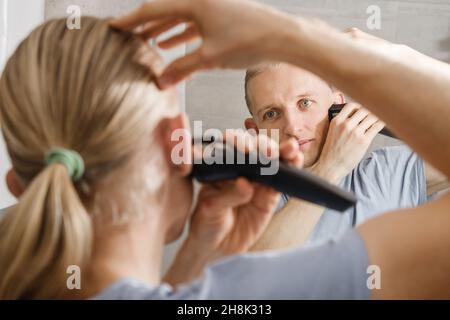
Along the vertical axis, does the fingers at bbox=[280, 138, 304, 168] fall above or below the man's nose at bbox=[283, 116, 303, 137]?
below

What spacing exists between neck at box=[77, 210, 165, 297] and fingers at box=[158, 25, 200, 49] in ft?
0.60

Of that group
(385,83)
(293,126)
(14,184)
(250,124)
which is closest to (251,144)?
(385,83)

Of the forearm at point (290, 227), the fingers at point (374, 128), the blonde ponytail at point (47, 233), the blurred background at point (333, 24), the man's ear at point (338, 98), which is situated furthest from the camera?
the blurred background at point (333, 24)

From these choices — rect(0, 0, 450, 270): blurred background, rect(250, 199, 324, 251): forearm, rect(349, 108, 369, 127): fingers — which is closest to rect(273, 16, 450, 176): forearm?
rect(250, 199, 324, 251): forearm

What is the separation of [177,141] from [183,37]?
111 millimetres

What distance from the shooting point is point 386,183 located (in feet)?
3.99

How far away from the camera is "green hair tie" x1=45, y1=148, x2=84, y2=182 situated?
1.72 ft

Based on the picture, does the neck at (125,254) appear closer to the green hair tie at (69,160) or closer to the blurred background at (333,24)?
the green hair tie at (69,160)

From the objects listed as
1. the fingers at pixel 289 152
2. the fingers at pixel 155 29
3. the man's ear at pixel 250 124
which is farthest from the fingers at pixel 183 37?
the man's ear at pixel 250 124

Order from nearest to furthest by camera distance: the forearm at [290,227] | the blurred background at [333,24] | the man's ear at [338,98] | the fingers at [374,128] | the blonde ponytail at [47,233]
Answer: the blonde ponytail at [47,233]
the forearm at [290,227]
the fingers at [374,128]
the man's ear at [338,98]
the blurred background at [333,24]

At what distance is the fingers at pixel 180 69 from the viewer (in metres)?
0.53

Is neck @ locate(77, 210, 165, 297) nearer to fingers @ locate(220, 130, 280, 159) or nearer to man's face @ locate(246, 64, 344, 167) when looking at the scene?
fingers @ locate(220, 130, 280, 159)

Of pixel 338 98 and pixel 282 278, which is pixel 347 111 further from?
pixel 282 278

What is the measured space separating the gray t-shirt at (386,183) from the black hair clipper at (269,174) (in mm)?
538
